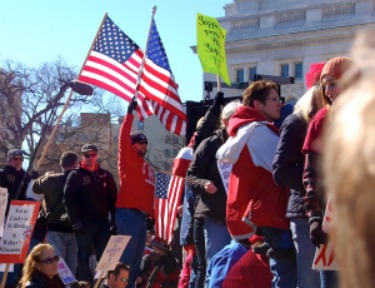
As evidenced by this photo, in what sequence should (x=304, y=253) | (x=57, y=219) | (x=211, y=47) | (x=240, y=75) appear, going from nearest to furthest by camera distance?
(x=304, y=253) → (x=57, y=219) → (x=211, y=47) → (x=240, y=75)

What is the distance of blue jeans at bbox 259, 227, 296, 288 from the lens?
4.86 meters

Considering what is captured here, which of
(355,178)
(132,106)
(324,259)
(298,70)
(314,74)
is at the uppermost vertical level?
(298,70)

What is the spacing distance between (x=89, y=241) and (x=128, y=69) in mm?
2292

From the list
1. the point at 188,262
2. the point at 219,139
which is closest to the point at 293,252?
the point at 219,139

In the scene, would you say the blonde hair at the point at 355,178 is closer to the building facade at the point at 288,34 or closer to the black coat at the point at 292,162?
the black coat at the point at 292,162

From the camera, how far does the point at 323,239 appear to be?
407 centimetres

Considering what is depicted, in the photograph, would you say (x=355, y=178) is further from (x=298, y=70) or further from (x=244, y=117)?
(x=298, y=70)

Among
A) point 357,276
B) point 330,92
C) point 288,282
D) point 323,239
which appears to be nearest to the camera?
point 357,276

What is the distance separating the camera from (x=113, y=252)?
759cm

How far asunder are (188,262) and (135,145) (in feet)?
4.14

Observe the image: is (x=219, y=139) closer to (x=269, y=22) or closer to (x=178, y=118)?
(x=178, y=118)

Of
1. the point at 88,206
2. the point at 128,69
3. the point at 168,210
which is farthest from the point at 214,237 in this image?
the point at 168,210

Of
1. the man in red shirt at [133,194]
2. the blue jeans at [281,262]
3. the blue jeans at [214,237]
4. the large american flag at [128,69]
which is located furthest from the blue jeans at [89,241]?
the blue jeans at [281,262]

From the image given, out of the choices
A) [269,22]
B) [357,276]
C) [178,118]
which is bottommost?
[357,276]
